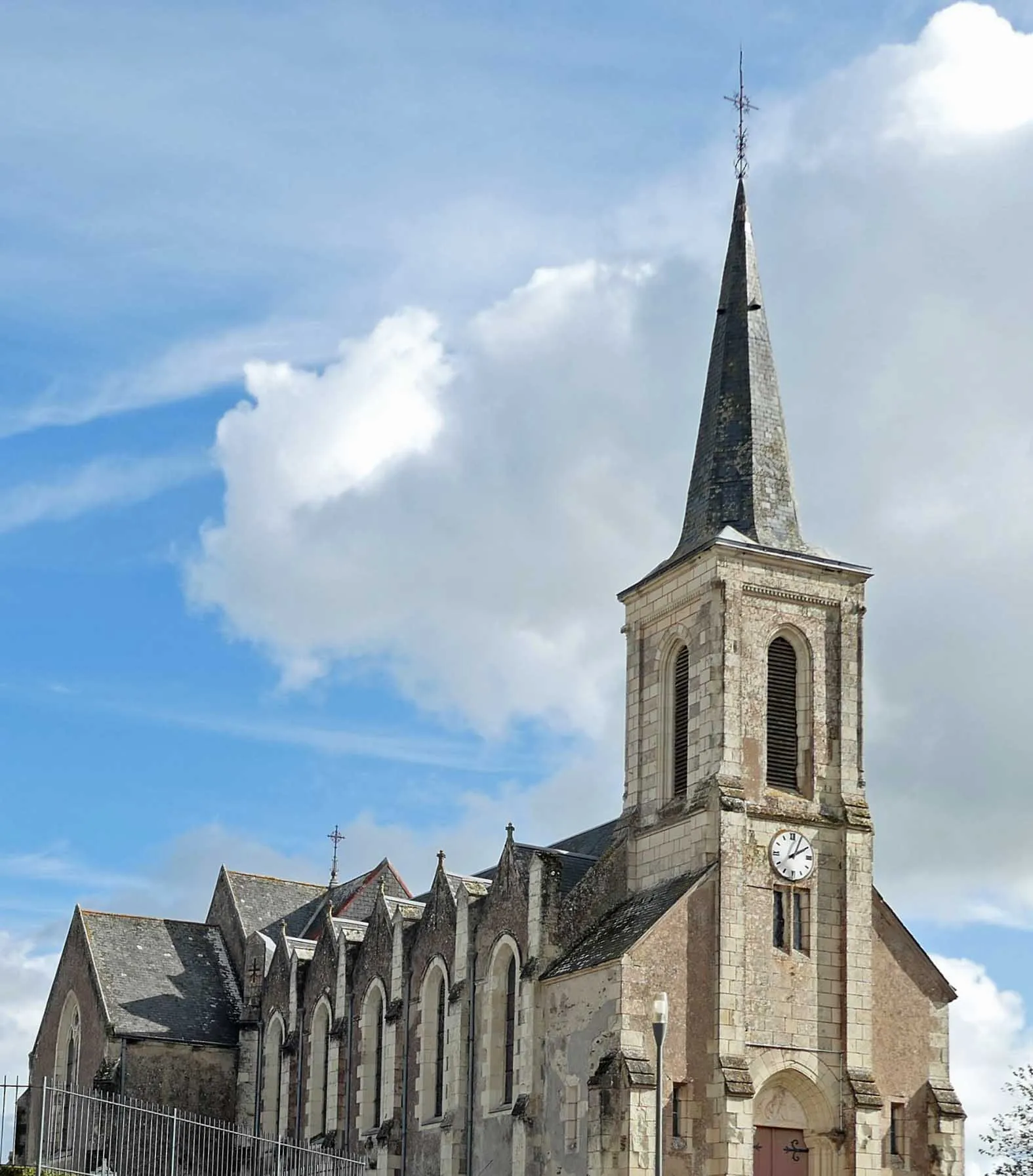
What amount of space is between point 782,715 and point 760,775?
1767 mm

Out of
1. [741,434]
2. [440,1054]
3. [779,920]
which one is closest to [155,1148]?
[440,1054]

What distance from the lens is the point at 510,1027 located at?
42.9 m

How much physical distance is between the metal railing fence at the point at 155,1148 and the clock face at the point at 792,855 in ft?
40.0

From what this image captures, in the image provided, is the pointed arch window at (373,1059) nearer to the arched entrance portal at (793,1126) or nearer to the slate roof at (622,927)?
the slate roof at (622,927)

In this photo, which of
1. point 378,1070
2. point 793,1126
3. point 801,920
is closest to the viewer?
point 793,1126

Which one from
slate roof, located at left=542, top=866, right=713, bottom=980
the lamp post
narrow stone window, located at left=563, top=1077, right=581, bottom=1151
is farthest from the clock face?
the lamp post

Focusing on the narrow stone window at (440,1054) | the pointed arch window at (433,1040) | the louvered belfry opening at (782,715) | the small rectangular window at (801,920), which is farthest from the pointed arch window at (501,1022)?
the louvered belfry opening at (782,715)

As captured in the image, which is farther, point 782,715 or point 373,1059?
point 373,1059

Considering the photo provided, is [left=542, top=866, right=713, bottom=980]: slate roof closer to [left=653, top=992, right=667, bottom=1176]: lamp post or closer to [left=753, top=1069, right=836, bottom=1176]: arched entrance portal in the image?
[left=753, top=1069, right=836, bottom=1176]: arched entrance portal

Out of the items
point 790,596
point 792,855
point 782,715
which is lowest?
point 792,855

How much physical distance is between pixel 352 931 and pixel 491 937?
37.1 ft

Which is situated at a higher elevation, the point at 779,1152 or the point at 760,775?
the point at 760,775

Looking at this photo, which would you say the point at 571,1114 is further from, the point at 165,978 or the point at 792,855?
the point at 165,978

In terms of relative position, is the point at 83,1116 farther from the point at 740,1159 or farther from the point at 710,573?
the point at 710,573
